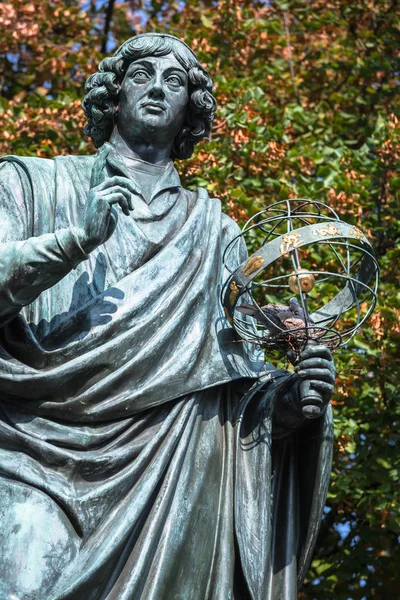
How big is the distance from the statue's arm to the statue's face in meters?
0.92

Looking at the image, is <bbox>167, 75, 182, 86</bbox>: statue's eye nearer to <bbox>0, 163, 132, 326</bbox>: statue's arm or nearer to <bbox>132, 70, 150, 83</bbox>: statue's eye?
<bbox>132, 70, 150, 83</bbox>: statue's eye

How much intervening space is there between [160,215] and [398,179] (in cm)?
687

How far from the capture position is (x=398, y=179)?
14352 millimetres

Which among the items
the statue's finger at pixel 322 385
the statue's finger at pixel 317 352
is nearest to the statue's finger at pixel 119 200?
the statue's finger at pixel 317 352

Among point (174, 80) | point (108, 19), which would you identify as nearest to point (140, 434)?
point (174, 80)

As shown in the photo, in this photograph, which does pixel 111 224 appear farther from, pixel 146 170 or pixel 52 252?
pixel 146 170

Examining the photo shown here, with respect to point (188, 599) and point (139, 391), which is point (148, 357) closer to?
point (139, 391)

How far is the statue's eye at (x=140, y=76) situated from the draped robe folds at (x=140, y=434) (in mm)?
503

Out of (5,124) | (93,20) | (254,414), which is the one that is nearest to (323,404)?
(254,414)

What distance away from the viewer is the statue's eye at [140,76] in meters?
8.01

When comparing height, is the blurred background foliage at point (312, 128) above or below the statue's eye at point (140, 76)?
above

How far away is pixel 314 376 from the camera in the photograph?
7.08 m

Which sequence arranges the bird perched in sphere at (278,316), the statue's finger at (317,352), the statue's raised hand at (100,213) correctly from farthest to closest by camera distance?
the bird perched in sphere at (278,316), the statue's finger at (317,352), the statue's raised hand at (100,213)

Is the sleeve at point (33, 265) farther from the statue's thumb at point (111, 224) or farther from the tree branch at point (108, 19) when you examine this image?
the tree branch at point (108, 19)
